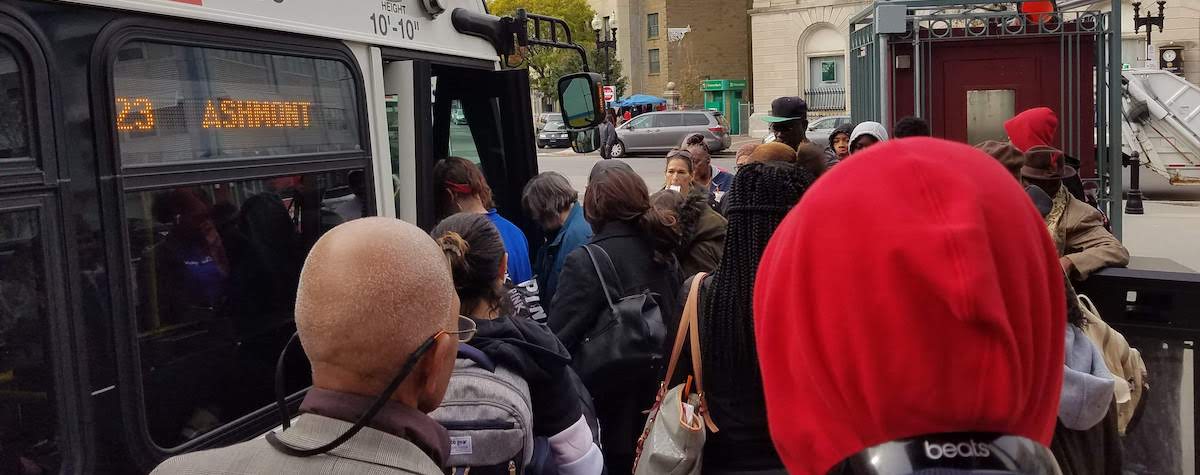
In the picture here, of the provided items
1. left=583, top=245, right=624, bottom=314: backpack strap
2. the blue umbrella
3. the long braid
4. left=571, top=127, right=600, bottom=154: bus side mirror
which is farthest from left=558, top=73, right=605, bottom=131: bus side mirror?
the blue umbrella

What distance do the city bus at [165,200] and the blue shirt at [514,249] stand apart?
909 millimetres

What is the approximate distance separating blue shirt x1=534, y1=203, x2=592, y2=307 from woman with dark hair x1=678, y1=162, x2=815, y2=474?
7.20 ft

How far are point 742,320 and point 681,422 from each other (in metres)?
0.31

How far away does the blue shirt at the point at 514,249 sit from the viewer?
4.83 metres

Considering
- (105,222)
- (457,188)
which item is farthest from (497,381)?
(457,188)

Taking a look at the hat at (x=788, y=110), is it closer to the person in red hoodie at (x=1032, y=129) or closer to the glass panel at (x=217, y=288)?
the person in red hoodie at (x=1032, y=129)

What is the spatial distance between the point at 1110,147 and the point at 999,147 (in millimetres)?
4700

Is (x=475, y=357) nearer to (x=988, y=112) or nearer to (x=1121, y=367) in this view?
(x=1121, y=367)

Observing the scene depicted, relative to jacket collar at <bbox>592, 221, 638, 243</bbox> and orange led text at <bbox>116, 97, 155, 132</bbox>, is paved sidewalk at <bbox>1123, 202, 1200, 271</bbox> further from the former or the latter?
orange led text at <bbox>116, 97, 155, 132</bbox>

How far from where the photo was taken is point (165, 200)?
2.71 m

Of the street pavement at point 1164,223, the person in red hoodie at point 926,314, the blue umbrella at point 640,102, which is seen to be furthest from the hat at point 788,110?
the blue umbrella at point 640,102

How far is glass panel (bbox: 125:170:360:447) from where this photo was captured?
2.65m

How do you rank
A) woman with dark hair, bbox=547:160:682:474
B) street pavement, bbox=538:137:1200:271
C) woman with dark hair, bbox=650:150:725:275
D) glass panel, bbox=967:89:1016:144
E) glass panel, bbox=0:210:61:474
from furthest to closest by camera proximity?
street pavement, bbox=538:137:1200:271, glass panel, bbox=967:89:1016:144, woman with dark hair, bbox=650:150:725:275, woman with dark hair, bbox=547:160:682:474, glass panel, bbox=0:210:61:474

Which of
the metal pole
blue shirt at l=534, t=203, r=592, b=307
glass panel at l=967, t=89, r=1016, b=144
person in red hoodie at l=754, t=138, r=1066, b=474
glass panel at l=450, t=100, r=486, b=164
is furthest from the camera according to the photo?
glass panel at l=967, t=89, r=1016, b=144
